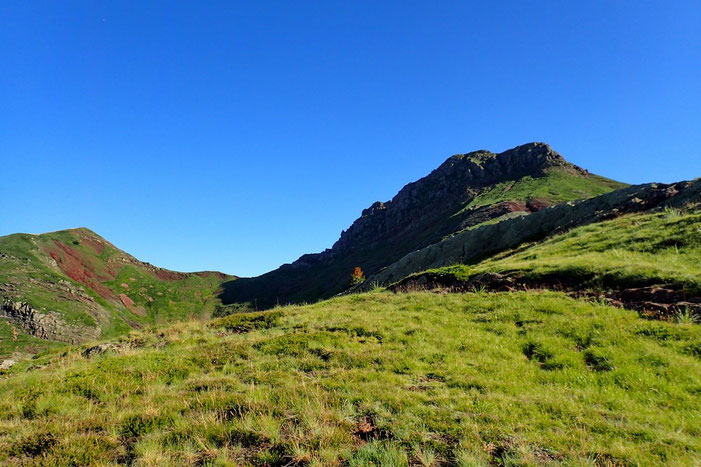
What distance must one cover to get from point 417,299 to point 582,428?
13717mm

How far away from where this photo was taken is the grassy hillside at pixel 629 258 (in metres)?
14.9

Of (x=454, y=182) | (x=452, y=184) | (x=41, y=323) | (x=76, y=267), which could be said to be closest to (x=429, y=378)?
(x=41, y=323)

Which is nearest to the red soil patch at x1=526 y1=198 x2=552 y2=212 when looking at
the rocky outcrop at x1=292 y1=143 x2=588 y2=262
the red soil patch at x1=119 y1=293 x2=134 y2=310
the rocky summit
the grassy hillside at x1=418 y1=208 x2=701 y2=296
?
the rocky outcrop at x1=292 y1=143 x2=588 y2=262

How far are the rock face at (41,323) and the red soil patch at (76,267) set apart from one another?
103 ft

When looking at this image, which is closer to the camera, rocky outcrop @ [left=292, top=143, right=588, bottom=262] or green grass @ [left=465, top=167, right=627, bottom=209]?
green grass @ [left=465, top=167, right=627, bottom=209]

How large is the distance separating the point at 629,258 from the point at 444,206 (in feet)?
433

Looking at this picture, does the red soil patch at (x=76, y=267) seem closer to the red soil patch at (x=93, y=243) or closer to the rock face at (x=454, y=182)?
the red soil patch at (x=93, y=243)

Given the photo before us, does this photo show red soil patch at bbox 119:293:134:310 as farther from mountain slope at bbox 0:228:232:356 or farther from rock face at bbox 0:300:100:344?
rock face at bbox 0:300:100:344

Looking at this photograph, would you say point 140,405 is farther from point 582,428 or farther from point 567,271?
point 567,271

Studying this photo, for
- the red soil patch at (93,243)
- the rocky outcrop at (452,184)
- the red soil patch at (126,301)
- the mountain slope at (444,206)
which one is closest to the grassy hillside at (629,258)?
the mountain slope at (444,206)

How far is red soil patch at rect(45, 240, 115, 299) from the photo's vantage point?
94.2 meters

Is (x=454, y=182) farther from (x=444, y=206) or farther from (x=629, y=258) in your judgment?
(x=629, y=258)

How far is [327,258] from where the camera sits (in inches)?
7692

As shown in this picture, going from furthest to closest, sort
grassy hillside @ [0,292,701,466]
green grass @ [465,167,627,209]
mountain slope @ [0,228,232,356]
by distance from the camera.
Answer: green grass @ [465,167,627,209]
mountain slope @ [0,228,232,356]
grassy hillside @ [0,292,701,466]
